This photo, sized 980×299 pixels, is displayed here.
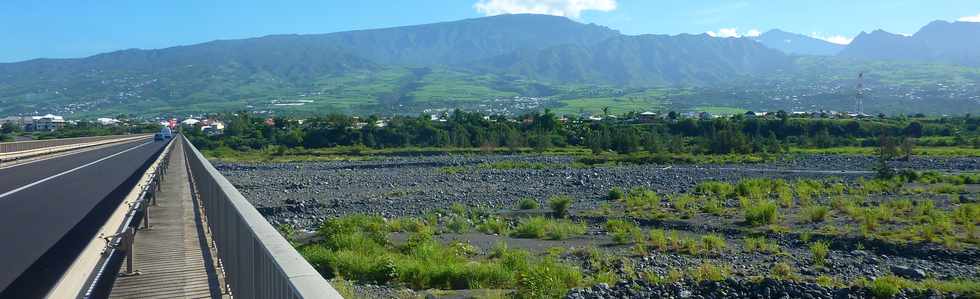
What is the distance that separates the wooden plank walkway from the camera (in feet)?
24.5

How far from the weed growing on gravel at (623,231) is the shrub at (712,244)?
160cm

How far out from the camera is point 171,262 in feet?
29.2

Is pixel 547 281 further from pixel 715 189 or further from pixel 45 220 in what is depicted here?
pixel 715 189

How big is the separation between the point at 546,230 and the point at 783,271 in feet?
23.9

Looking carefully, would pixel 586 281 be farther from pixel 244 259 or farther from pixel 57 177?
pixel 57 177

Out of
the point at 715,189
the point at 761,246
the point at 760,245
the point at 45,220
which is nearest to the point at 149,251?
the point at 45,220

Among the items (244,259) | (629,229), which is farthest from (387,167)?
(244,259)

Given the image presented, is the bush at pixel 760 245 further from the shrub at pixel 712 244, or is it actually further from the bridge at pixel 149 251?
the bridge at pixel 149 251

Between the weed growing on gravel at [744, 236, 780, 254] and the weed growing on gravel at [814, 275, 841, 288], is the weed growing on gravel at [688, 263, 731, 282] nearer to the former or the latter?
the weed growing on gravel at [814, 275, 841, 288]

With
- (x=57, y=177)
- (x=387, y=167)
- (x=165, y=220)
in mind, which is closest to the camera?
(x=165, y=220)

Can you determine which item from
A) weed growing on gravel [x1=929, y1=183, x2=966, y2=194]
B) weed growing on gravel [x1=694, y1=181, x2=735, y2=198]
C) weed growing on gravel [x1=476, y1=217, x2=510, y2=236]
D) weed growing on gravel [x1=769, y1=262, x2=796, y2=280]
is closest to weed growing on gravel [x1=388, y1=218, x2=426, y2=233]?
weed growing on gravel [x1=476, y1=217, x2=510, y2=236]

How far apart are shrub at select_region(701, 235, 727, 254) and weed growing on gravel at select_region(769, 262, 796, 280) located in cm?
221

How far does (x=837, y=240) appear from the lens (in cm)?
1953

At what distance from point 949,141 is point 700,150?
25.6 meters
